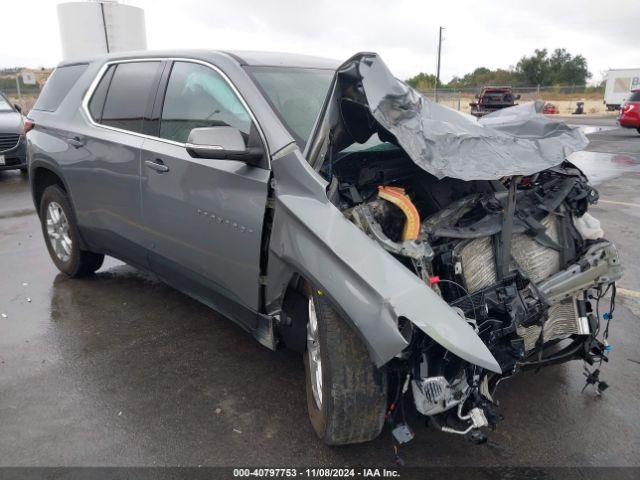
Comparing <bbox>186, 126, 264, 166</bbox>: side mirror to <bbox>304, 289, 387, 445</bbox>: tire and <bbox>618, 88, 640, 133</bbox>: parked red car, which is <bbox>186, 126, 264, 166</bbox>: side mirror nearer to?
<bbox>304, 289, 387, 445</bbox>: tire

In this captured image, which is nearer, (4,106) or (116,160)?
(116,160)

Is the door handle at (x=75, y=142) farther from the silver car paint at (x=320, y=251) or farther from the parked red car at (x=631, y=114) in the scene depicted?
the parked red car at (x=631, y=114)

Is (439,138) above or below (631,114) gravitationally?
above

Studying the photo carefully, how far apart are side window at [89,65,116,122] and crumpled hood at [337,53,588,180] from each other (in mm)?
2317

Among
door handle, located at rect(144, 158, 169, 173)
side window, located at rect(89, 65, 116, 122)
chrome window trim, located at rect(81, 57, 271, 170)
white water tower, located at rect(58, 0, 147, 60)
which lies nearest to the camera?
chrome window trim, located at rect(81, 57, 271, 170)

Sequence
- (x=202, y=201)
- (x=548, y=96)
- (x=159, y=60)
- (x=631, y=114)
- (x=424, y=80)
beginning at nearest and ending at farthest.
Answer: (x=202, y=201)
(x=159, y=60)
(x=631, y=114)
(x=548, y=96)
(x=424, y=80)

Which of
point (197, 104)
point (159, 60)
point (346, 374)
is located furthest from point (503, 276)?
point (159, 60)

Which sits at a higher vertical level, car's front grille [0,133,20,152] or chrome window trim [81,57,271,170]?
chrome window trim [81,57,271,170]

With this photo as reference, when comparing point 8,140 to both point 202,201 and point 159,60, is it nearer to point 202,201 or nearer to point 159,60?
point 159,60

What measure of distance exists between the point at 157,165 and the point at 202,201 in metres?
0.53

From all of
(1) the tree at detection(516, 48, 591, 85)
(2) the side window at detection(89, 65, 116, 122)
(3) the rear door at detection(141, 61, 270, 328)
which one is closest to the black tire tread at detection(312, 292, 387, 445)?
(3) the rear door at detection(141, 61, 270, 328)

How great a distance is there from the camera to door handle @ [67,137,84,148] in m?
4.14

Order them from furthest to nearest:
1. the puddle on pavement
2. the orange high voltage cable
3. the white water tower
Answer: the white water tower < the puddle on pavement < the orange high voltage cable

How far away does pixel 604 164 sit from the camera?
12.0 metres
